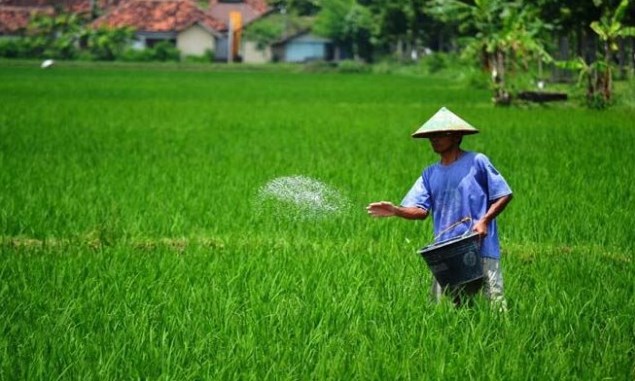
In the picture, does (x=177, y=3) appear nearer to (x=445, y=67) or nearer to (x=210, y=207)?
(x=445, y=67)

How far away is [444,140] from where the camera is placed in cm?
311

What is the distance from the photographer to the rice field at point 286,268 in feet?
9.35

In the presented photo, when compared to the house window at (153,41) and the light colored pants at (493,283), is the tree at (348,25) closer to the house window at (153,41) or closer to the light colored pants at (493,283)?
the house window at (153,41)

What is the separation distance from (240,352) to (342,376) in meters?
0.33

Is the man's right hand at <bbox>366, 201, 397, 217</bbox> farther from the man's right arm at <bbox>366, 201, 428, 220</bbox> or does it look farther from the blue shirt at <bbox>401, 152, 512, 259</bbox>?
the blue shirt at <bbox>401, 152, 512, 259</bbox>

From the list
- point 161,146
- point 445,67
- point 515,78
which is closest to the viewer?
point 161,146

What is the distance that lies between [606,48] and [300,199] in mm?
12966

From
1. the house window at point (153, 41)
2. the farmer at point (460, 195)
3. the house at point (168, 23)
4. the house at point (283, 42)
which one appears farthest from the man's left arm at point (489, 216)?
the house window at point (153, 41)

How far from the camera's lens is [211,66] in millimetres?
49000

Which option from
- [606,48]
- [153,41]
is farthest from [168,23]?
[606,48]

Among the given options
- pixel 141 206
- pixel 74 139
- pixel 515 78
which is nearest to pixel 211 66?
pixel 515 78

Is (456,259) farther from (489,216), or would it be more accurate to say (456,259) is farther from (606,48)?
(606,48)

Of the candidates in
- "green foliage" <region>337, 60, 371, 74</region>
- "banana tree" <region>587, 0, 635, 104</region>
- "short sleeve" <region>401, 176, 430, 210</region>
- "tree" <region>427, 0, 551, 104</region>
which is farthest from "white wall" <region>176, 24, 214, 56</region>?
"short sleeve" <region>401, 176, 430, 210</region>

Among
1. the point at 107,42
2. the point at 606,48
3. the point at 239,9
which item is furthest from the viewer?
the point at 239,9
